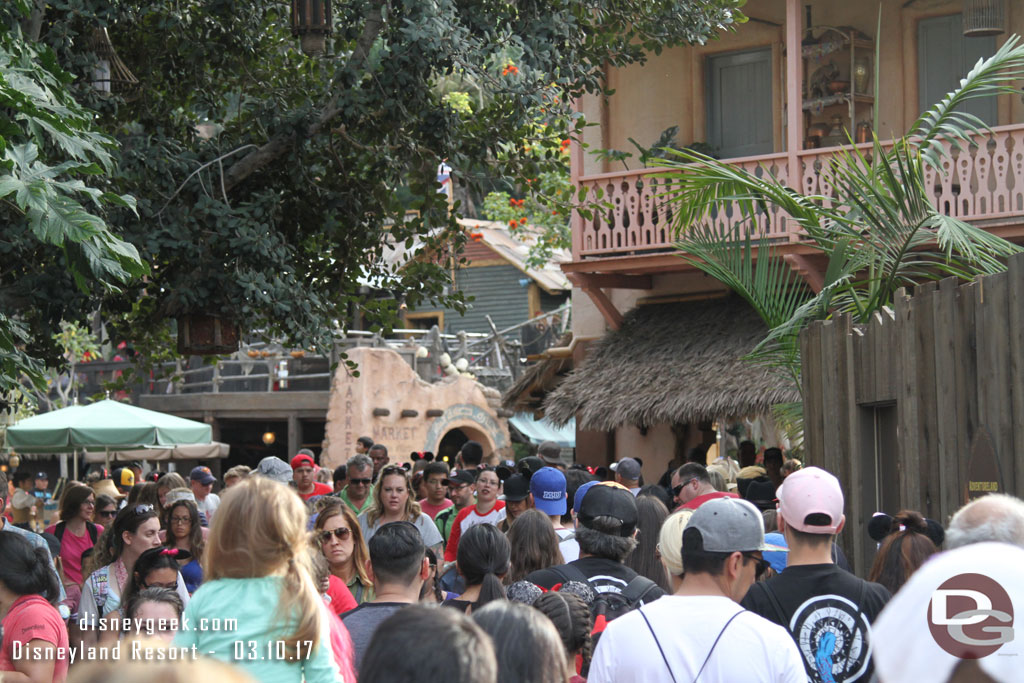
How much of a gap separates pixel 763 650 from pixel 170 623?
8.62 feet

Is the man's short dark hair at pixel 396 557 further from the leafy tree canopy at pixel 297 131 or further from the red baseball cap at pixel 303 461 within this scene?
the red baseball cap at pixel 303 461

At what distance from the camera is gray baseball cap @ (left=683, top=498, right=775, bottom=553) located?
420 centimetres

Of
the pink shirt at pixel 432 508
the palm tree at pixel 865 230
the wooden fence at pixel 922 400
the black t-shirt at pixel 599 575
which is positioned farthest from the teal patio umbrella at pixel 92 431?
the black t-shirt at pixel 599 575

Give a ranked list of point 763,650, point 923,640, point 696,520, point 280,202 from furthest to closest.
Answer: point 280,202
point 696,520
point 763,650
point 923,640

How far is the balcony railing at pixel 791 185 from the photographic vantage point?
1342cm

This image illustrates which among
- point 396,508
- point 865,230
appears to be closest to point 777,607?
point 396,508

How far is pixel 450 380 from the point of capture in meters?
29.5

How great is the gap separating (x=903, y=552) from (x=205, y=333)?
6682mm

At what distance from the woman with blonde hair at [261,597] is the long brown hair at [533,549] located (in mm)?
2445

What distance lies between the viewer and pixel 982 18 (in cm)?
1455

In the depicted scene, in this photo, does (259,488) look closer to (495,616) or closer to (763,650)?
(495,616)

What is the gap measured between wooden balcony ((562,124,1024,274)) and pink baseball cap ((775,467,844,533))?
21.8 feet

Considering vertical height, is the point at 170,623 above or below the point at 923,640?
below

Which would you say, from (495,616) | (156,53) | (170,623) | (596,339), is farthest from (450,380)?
(495,616)
